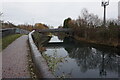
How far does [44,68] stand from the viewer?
411 centimetres

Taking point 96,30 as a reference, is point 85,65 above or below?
below

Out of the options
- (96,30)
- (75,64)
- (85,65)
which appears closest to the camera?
(75,64)

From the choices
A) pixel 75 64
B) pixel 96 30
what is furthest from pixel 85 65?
pixel 96 30

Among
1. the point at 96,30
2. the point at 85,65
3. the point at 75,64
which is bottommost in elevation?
the point at 85,65

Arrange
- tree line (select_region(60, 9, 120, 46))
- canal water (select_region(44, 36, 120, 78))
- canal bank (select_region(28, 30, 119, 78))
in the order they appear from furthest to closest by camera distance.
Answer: tree line (select_region(60, 9, 120, 46)) → canal water (select_region(44, 36, 120, 78)) → canal bank (select_region(28, 30, 119, 78))

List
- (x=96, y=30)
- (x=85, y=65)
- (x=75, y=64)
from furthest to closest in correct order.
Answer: (x=96, y=30)
(x=85, y=65)
(x=75, y=64)

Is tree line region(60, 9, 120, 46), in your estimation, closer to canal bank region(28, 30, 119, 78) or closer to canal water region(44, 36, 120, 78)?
canal water region(44, 36, 120, 78)

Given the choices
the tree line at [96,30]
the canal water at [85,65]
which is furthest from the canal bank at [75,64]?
the tree line at [96,30]

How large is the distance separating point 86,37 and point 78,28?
262 inches

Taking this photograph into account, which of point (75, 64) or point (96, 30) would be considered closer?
point (75, 64)

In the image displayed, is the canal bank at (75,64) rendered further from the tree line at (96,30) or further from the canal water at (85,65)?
the tree line at (96,30)

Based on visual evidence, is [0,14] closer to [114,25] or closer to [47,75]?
[47,75]

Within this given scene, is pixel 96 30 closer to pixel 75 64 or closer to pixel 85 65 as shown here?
pixel 85 65

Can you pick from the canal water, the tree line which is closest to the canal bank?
the canal water
